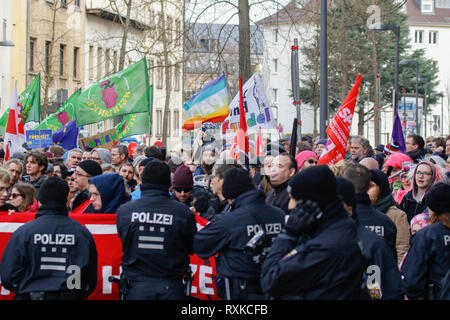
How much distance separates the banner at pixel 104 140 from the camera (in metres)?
14.6

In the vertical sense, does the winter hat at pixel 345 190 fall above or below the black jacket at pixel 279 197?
above

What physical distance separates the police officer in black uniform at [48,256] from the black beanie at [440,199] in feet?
8.94

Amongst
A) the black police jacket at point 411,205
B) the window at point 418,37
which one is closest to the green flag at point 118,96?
the black police jacket at point 411,205

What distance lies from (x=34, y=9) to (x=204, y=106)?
2840 cm

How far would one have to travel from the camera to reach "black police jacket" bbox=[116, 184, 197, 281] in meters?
6.56

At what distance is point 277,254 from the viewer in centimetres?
498

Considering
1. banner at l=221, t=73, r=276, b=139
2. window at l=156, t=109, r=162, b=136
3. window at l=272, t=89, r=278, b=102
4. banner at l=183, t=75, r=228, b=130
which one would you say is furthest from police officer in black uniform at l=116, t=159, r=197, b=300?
window at l=272, t=89, r=278, b=102

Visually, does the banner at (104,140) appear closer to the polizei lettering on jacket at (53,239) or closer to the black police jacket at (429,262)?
the polizei lettering on jacket at (53,239)

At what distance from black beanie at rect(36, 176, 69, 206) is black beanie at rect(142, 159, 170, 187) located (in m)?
0.66

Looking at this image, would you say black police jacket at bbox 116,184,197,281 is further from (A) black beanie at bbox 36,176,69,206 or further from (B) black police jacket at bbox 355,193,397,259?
(B) black police jacket at bbox 355,193,397,259

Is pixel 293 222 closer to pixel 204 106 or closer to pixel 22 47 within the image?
pixel 204 106

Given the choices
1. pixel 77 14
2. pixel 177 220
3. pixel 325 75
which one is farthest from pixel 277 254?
pixel 77 14

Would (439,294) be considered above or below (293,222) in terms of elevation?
below

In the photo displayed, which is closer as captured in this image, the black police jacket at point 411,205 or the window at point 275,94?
the black police jacket at point 411,205
